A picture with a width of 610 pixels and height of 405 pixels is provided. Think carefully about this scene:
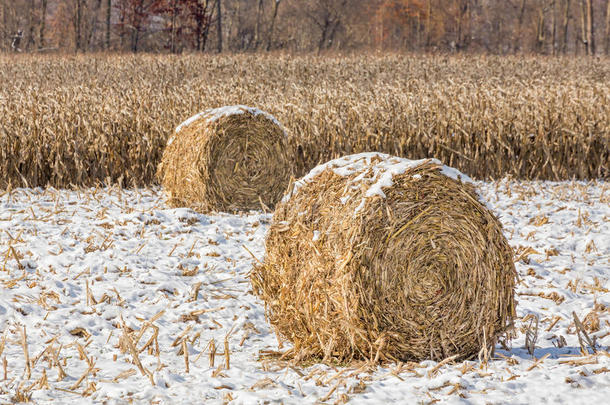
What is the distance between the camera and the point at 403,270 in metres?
4.14

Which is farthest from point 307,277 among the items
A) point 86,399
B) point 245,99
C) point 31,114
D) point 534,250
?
point 245,99

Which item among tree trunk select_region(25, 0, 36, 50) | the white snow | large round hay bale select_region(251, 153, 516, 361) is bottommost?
large round hay bale select_region(251, 153, 516, 361)

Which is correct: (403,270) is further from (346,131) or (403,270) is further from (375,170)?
(346,131)

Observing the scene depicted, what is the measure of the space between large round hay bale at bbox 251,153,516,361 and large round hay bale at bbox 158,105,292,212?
396cm

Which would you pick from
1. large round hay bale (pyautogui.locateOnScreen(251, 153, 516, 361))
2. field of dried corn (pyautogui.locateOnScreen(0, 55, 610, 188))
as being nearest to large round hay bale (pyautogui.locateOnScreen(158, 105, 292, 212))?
field of dried corn (pyautogui.locateOnScreen(0, 55, 610, 188))

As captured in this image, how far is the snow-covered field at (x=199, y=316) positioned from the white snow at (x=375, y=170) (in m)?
0.87

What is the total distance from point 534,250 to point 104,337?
405cm

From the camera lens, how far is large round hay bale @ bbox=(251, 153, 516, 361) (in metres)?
4.09

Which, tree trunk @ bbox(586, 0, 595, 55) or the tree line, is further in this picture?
the tree line

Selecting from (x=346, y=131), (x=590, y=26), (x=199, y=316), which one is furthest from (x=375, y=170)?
(x=590, y=26)

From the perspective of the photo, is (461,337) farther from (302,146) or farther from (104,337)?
(302,146)

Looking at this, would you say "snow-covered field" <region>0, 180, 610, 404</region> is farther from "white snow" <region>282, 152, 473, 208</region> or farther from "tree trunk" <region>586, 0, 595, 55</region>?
"tree trunk" <region>586, 0, 595, 55</region>

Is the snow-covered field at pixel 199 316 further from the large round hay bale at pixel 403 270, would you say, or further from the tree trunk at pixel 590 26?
the tree trunk at pixel 590 26

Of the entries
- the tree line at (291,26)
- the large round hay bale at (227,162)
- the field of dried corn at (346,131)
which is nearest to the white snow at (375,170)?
the large round hay bale at (227,162)
